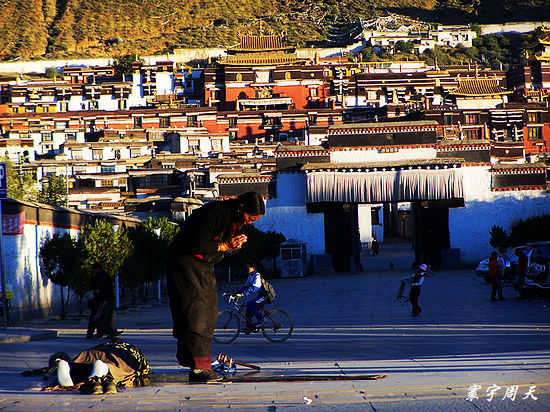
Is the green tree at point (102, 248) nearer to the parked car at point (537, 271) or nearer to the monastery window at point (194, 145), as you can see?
the parked car at point (537, 271)

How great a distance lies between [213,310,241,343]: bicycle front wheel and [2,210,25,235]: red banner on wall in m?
7.22

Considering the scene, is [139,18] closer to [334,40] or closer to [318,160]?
[334,40]

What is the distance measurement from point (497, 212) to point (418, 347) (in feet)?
122

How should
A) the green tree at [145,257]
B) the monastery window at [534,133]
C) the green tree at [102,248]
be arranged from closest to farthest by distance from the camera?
1. the green tree at [102,248]
2. the green tree at [145,257]
3. the monastery window at [534,133]

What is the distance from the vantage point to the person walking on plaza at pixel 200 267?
8.43 m

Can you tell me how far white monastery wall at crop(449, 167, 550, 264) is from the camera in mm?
48938

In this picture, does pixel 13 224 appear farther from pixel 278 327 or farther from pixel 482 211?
pixel 482 211

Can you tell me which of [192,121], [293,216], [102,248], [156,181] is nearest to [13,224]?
[102,248]

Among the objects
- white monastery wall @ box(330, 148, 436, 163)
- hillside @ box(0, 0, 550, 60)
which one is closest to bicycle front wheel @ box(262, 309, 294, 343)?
white monastery wall @ box(330, 148, 436, 163)

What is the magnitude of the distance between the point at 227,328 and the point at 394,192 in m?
32.6

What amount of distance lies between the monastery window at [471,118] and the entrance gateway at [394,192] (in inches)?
1623

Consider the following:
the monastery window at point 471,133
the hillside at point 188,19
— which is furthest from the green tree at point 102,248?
the hillside at point 188,19

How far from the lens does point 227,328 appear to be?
52.0 ft

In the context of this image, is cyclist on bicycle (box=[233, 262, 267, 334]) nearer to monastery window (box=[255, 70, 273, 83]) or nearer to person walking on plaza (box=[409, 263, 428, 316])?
person walking on plaza (box=[409, 263, 428, 316])
